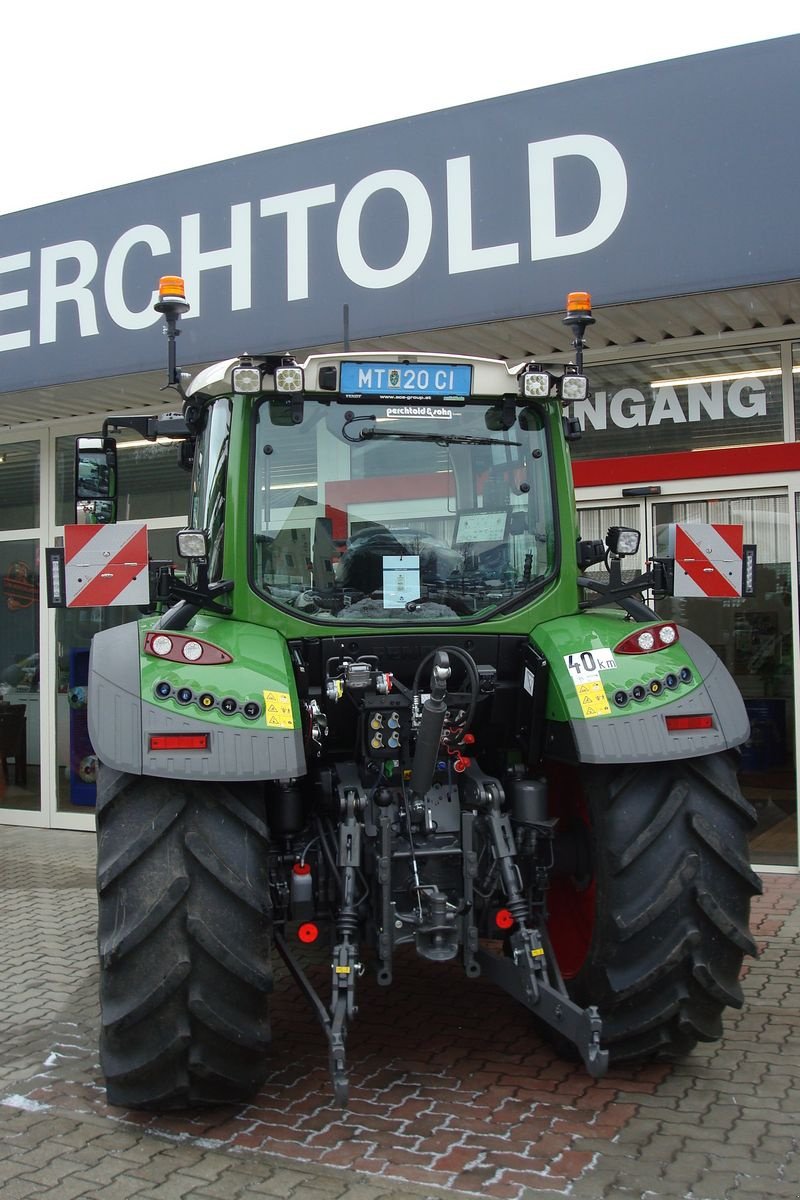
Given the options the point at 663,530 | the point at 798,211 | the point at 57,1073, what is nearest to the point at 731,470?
the point at 663,530

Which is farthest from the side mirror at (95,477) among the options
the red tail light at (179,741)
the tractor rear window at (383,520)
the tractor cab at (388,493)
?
the red tail light at (179,741)

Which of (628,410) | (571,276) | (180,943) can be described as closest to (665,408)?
(628,410)

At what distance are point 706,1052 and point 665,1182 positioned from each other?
1149mm

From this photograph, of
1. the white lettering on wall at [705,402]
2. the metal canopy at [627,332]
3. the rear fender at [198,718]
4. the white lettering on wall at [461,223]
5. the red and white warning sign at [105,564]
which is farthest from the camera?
the white lettering on wall at [705,402]

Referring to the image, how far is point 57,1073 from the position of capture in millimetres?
4332

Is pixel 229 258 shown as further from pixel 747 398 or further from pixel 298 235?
pixel 747 398

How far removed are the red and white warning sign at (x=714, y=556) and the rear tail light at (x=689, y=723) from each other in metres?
1.94

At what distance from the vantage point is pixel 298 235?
25.9 ft

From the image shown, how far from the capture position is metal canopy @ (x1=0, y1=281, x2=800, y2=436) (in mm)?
6922

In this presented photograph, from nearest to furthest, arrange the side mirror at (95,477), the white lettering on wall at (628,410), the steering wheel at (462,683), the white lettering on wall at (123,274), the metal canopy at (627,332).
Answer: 1. the steering wheel at (462,683)
2. the side mirror at (95,477)
3. the metal canopy at (627,332)
4. the white lettering on wall at (628,410)
5. the white lettering on wall at (123,274)

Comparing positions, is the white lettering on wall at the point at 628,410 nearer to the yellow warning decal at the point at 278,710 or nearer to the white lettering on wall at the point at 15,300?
the white lettering on wall at the point at 15,300

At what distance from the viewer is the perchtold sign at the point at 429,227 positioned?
6.65 metres

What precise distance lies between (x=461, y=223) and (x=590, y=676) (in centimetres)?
432

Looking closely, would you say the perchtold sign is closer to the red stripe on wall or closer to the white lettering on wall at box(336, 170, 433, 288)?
the white lettering on wall at box(336, 170, 433, 288)
